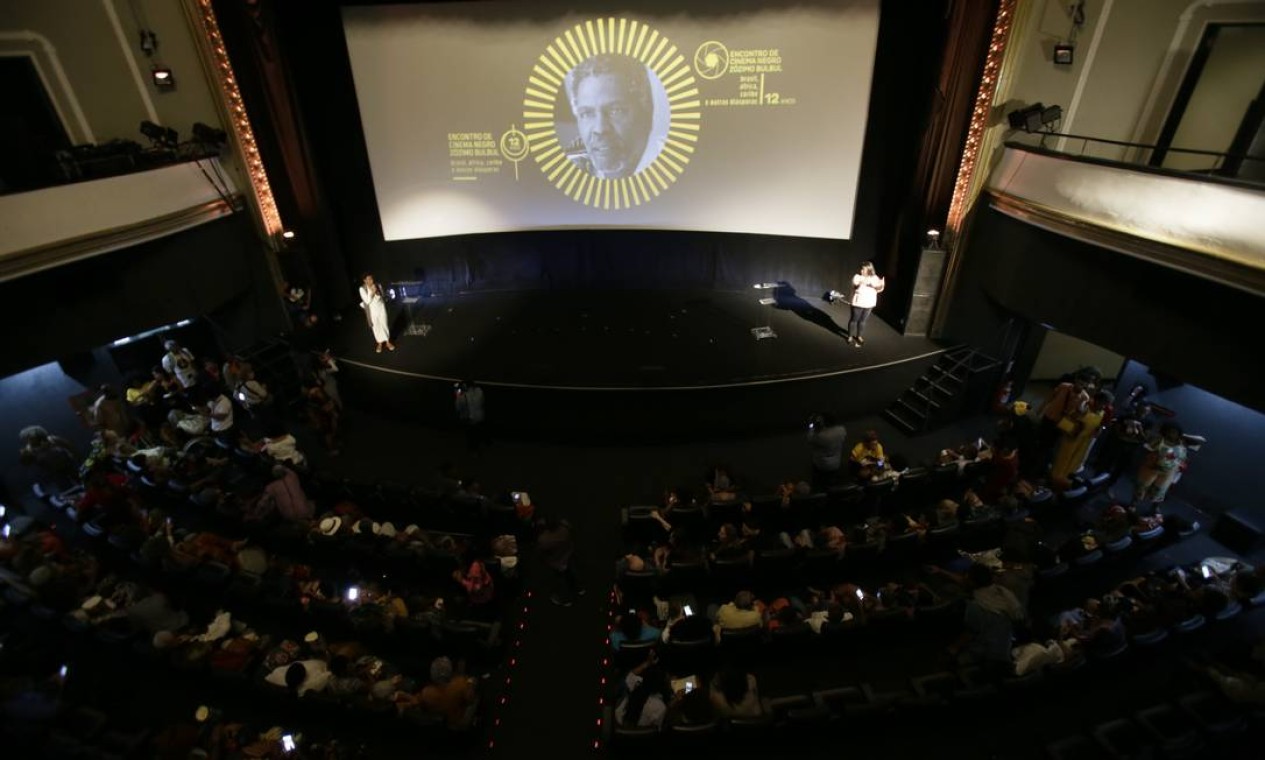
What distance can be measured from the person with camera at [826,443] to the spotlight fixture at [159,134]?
9875mm

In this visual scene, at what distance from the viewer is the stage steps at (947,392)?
8.85 metres

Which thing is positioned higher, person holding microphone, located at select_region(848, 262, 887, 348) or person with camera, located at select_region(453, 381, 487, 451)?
person holding microphone, located at select_region(848, 262, 887, 348)

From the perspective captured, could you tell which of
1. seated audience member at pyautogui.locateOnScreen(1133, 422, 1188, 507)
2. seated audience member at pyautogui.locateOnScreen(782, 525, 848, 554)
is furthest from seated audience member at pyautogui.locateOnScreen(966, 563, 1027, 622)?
seated audience member at pyautogui.locateOnScreen(1133, 422, 1188, 507)

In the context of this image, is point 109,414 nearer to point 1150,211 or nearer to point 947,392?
point 947,392

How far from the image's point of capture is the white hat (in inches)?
255

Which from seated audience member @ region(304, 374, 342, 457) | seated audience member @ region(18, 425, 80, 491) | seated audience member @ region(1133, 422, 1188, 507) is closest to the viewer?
seated audience member @ region(1133, 422, 1188, 507)

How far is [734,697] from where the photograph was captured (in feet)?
15.2

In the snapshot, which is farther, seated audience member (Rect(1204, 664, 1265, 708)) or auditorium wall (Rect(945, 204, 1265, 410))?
auditorium wall (Rect(945, 204, 1265, 410))

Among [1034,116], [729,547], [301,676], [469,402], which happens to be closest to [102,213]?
[469,402]

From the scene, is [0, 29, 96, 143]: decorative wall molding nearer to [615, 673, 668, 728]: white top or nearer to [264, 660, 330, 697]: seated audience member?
[264, 660, 330, 697]: seated audience member

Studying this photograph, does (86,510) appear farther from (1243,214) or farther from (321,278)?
(1243,214)

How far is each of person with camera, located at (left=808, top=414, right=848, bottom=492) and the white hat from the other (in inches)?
218

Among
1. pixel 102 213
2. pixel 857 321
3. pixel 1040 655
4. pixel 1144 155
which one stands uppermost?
pixel 1144 155

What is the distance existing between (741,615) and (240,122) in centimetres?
1033
